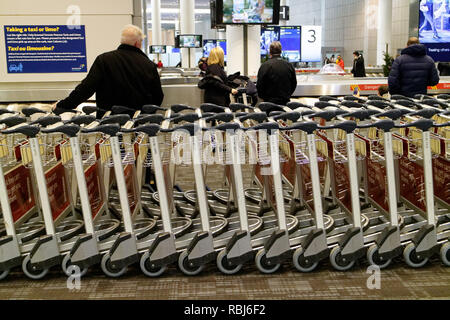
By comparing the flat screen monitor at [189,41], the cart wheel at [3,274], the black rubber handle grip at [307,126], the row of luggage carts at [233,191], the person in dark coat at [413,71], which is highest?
the flat screen monitor at [189,41]

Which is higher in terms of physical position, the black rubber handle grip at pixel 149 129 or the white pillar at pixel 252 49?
the white pillar at pixel 252 49

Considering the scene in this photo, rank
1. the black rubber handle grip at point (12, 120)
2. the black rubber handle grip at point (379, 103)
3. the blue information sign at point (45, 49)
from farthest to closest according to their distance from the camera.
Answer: the blue information sign at point (45, 49)
the black rubber handle grip at point (379, 103)
the black rubber handle grip at point (12, 120)

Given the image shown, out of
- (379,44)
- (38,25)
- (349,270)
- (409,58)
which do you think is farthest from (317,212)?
(379,44)

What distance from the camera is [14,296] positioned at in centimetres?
343

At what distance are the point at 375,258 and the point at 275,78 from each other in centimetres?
335

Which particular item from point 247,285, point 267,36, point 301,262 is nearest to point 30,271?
point 247,285

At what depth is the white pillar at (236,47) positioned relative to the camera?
9492 mm

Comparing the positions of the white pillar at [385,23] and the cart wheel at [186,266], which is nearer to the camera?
the cart wheel at [186,266]

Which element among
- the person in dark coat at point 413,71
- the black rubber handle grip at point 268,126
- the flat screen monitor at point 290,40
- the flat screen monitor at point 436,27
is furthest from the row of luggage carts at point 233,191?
the flat screen monitor at point 290,40

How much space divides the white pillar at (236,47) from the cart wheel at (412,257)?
20.4ft

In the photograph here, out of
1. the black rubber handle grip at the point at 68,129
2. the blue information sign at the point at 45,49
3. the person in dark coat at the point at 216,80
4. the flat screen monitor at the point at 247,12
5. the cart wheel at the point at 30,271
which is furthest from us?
the flat screen monitor at the point at 247,12

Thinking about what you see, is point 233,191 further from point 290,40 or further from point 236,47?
point 290,40

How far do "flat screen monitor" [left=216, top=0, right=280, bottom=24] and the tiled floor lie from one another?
17.6 feet

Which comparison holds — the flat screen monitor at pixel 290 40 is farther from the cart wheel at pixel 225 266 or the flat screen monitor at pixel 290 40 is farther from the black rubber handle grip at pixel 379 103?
the cart wheel at pixel 225 266
